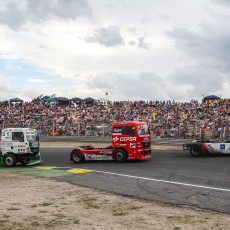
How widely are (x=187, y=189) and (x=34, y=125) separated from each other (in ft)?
99.6

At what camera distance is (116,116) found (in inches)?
1540

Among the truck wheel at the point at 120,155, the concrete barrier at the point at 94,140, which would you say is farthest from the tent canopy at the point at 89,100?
the truck wheel at the point at 120,155

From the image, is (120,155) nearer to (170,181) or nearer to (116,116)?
(170,181)

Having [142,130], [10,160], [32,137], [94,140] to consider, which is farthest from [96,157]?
[94,140]

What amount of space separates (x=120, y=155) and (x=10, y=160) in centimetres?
551

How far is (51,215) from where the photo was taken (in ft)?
26.2

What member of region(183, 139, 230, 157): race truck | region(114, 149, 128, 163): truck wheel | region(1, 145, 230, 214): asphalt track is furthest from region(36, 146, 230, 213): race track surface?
region(183, 139, 230, 157): race truck

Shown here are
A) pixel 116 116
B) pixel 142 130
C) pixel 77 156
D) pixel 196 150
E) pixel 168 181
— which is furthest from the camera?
pixel 116 116

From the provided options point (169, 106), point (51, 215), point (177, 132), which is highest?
point (169, 106)

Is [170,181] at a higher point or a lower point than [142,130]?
lower

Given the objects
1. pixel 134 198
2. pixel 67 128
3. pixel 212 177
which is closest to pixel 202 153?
pixel 212 177

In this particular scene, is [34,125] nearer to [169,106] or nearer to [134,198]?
[169,106]

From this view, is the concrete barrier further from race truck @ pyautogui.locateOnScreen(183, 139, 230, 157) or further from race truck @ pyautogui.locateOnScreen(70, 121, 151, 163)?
race truck @ pyautogui.locateOnScreen(70, 121, 151, 163)

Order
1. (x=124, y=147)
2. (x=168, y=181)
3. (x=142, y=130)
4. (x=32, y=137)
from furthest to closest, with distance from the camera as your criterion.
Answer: (x=142, y=130) → (x=124, y=147) → (x=32, y=137) → (x=168, y=181)
